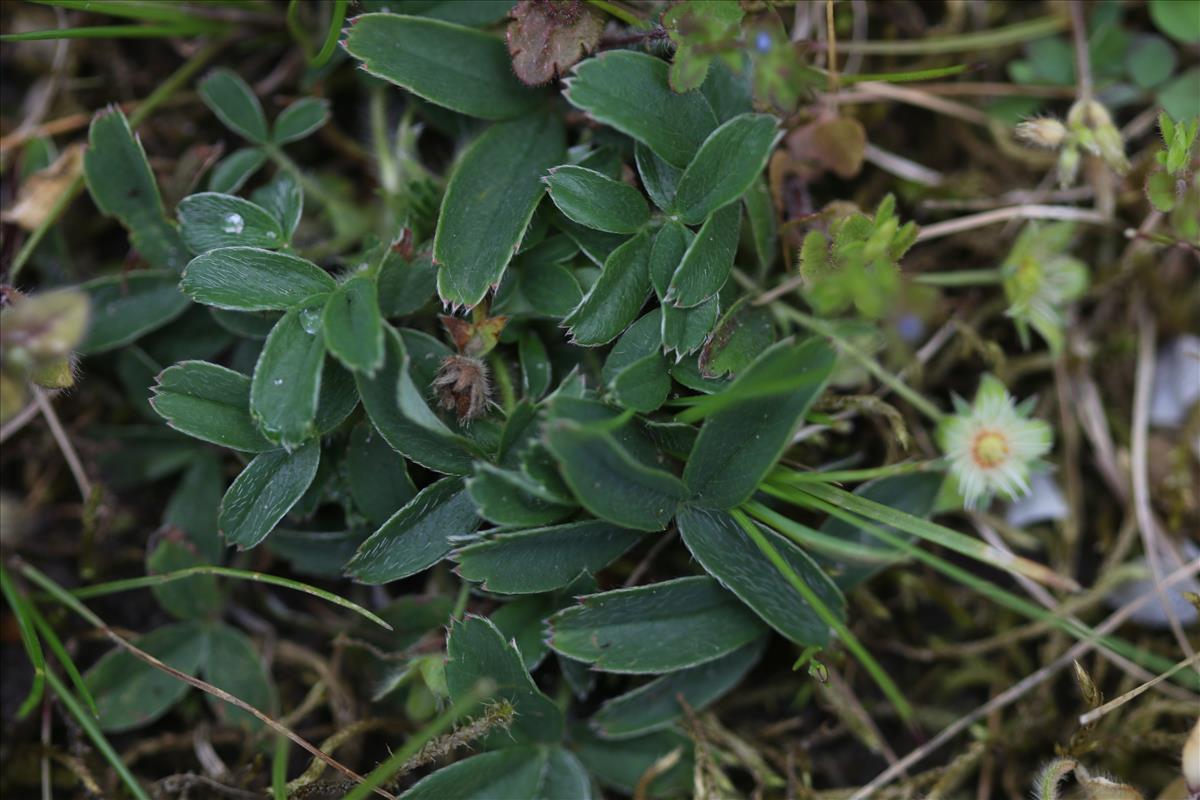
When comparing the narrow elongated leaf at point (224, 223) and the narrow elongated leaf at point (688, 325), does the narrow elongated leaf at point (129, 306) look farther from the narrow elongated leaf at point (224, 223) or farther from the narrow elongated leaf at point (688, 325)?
the narrow elongated leaf at point (688, 325)

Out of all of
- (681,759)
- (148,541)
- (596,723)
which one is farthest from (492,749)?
(148,541)

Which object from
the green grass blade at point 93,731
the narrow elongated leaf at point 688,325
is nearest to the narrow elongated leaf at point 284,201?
the narrow elongated leaf at point 688,325

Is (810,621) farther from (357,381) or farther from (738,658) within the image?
(357,381)

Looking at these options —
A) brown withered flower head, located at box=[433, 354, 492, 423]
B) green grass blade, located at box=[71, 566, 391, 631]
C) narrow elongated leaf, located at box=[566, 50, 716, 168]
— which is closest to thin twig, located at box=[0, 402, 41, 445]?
green grass blade, located at box=[71, 566, 391, 631]

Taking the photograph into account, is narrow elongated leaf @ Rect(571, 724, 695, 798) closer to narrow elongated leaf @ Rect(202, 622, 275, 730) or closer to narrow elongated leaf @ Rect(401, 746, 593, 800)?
narrow elongated leaf @ Rect(401, 746, 593, 800)

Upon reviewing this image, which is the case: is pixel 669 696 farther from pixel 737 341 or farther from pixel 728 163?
pixel 728 163

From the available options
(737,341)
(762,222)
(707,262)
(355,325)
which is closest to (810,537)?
(737,341)
